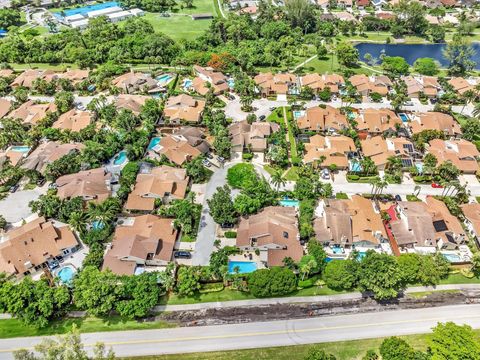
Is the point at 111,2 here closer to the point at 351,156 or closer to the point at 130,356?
the point at 351,156

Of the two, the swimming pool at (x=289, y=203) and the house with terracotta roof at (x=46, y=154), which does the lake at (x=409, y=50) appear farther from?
the house with terracotta roof at (x=46, y=154)

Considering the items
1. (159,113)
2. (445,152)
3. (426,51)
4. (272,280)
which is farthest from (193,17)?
(272,280)

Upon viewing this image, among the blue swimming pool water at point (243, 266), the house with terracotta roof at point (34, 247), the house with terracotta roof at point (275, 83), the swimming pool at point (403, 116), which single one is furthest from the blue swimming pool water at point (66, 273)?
the swimming pool at point (403, 116)

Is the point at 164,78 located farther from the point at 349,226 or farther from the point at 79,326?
the point at 79,326

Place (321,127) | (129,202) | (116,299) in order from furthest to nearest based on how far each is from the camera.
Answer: (321,127) < (129,202) < (116,299)

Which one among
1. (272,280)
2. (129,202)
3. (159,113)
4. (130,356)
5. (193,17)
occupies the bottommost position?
(130,356)

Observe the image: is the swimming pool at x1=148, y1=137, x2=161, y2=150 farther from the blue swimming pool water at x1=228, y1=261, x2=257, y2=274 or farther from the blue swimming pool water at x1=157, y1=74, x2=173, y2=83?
the blue swimming pool water at x1=228, y1=261, x2=257, y2=274

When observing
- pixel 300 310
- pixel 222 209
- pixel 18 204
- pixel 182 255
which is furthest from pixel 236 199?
pixel 18 204
